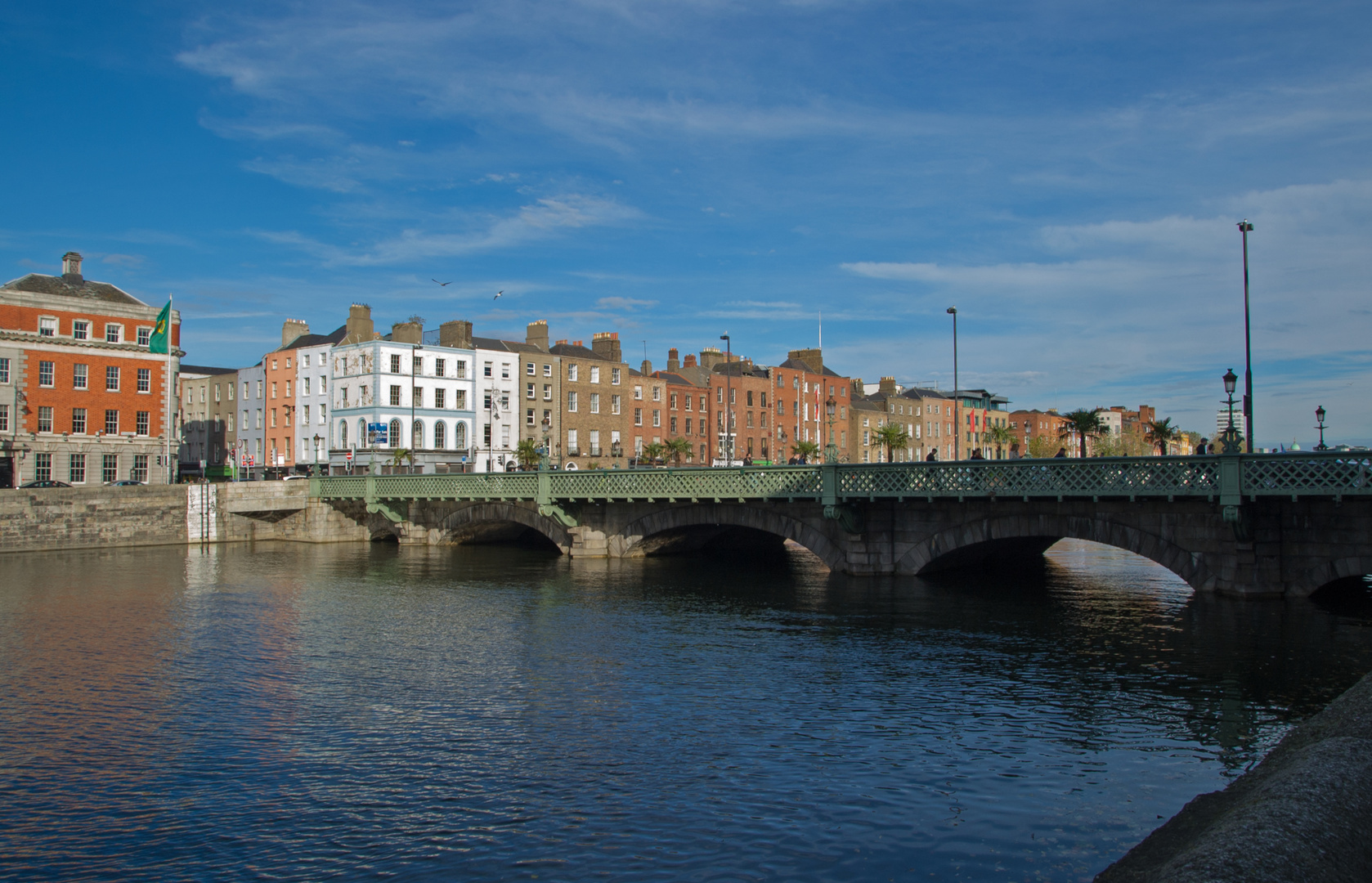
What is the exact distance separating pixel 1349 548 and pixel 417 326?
79.1 m

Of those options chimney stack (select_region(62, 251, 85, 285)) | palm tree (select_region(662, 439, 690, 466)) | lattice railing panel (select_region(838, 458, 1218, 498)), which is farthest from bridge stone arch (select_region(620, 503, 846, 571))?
chimney stack (select_region(62, 251, 85, 285))

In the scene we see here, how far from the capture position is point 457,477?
59781 millimetres

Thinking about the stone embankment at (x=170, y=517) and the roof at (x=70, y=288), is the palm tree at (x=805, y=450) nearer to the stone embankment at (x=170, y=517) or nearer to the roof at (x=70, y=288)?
the stone embankment at (x=170, y=517)

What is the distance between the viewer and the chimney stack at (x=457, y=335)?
9288cm

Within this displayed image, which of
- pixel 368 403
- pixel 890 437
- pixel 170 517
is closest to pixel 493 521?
pixel 170 517

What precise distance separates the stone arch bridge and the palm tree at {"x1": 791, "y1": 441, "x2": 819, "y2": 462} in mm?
47785

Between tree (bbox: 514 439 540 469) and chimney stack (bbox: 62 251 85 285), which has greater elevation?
chimney stack (bbox: 62 251 85 285)

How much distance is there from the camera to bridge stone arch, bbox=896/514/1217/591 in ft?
109

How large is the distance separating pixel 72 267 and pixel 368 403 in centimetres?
2545

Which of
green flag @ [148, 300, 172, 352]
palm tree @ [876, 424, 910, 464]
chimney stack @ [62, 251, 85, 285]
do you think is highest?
chimney stack @ [62, 251, 85, 285]

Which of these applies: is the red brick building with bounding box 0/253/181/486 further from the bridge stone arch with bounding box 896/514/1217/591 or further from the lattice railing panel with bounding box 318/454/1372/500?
the bridge stone arch with bounding box 896/514/1217/591

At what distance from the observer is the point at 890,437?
120 meters

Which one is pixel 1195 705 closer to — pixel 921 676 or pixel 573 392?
pixel 921 676

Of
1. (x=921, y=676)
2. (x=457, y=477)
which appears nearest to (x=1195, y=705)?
(x=921, y=676)
